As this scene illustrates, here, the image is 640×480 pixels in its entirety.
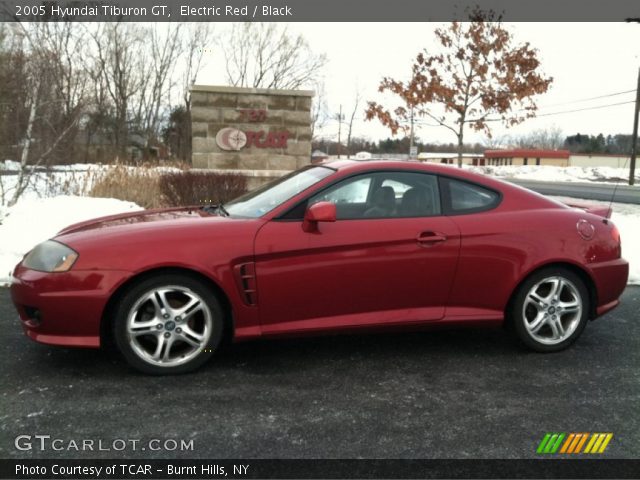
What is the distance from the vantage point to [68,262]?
328 centimetres

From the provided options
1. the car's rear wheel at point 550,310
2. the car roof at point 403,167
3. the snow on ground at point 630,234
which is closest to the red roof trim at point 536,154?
the snow on ground at point 630,234

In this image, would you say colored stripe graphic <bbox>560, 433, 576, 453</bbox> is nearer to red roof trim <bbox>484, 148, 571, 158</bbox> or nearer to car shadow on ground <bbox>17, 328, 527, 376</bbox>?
car shadow on ground <bbox>17, 328, 527, 376</bbox>

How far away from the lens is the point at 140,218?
3.92 m

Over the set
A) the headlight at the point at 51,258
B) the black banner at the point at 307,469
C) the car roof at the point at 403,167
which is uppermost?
the car roof at the point at 403,167

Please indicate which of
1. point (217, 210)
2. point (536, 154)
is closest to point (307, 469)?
point (217, 210)

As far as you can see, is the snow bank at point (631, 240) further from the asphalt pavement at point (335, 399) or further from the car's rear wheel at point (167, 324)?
the car's rear wheel at point (167, 324)

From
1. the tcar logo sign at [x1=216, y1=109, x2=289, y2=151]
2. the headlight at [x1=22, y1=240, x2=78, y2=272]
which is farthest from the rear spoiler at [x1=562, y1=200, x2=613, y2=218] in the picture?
the tcar logo sign at [x1=216, y1=109, x2=289, y2=151]

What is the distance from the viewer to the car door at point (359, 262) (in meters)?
3.50

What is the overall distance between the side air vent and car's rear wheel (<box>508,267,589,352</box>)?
188 cm

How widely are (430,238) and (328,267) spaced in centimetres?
74

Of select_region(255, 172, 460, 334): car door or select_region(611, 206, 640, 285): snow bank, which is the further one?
select_region(611, 206, 640, 285): snow bank

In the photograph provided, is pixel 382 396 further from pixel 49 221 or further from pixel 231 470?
pixel 49 221

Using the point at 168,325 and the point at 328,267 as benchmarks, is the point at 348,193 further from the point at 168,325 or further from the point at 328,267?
the point at 168,325

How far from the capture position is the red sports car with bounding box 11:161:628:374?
3314mm
